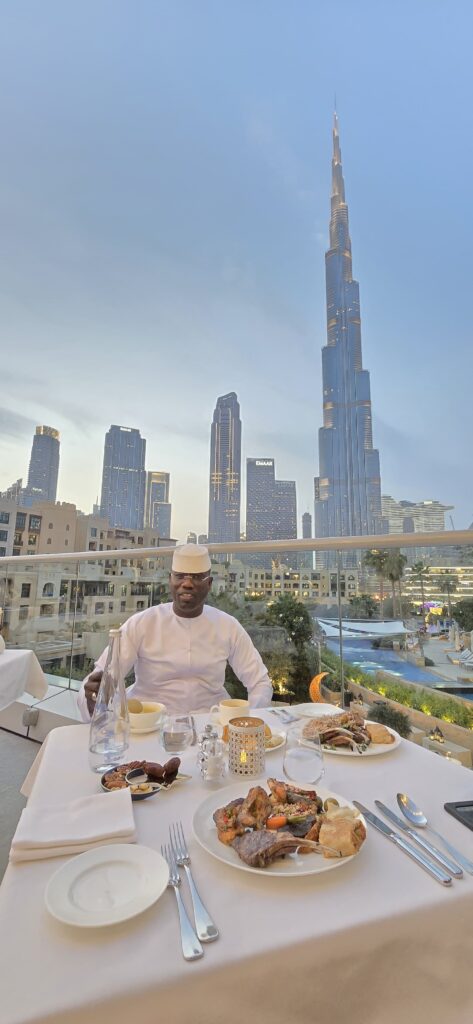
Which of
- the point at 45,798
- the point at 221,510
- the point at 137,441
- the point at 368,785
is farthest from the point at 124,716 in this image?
the point at 137,441

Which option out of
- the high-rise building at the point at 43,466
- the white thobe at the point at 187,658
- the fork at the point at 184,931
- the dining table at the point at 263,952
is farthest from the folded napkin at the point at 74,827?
the high-rise building at the point at 43,466

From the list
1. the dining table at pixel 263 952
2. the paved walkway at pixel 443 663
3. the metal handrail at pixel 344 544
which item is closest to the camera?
the dining table at pixel 263 952

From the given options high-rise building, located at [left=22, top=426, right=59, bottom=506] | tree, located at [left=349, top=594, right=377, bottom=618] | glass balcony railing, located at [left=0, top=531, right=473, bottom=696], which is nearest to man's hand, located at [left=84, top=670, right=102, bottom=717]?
glass balcony railing, located at [left=0, top=531, right=473, bottom=696]

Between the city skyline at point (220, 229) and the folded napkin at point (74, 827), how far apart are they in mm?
15133

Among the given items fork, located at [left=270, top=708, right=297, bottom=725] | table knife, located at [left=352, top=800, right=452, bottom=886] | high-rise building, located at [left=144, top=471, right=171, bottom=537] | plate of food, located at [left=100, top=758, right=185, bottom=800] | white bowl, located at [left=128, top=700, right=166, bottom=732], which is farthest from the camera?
high-rise building, located at [left=144, top=471, right=171, bottom=537]

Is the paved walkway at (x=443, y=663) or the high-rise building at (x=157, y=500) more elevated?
the high-rise building at (x=157, y=500)

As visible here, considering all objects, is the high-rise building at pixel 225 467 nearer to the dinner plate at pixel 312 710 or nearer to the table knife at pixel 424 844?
the dinner plate at pixel 312 710

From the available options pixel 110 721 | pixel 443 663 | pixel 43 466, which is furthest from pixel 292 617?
pixel 43 466

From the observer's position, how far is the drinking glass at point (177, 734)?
1.05 metres

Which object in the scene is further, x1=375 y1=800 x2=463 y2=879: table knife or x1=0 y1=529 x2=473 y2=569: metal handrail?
x1=0 y1=529 x2=473 y2=569: metal handrail

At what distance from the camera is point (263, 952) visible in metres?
0.48

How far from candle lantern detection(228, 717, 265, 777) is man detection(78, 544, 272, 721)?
867 millimetres

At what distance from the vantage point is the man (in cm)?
187

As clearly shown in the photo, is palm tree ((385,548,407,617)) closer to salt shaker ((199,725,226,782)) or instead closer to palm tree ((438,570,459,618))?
palm tree ((438,570,459,618))
